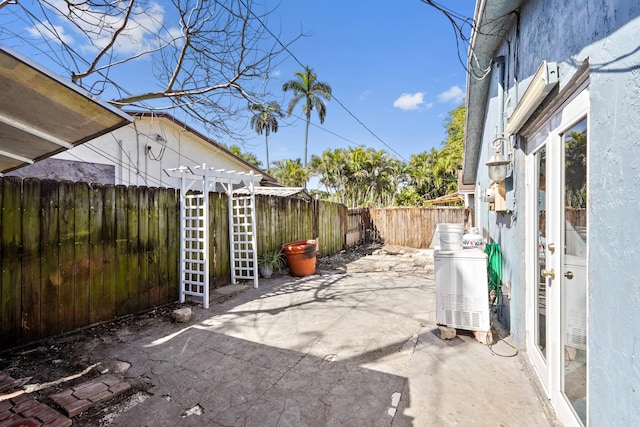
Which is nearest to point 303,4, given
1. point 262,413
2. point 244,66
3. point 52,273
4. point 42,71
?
point 244,66

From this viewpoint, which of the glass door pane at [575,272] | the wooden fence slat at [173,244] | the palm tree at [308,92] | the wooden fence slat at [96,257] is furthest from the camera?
the palm tree at [308,92]

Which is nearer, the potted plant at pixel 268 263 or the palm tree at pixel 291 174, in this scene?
the potted plant at pixel 268 263

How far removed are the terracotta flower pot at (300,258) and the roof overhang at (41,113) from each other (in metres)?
4.31

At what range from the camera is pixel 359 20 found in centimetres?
561

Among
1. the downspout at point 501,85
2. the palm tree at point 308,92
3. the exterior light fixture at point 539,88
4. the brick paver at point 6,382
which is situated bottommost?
the brick paver at point 6,382

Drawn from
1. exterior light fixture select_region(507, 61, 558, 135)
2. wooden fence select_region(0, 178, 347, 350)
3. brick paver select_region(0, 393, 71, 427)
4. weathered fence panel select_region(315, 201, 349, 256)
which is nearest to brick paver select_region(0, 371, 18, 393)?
brick paver select_region(0, 393, 71, 427)

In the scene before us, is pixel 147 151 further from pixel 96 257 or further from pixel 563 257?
pixel 563 257

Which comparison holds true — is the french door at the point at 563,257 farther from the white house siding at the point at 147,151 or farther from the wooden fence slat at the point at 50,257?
the white house siding at the point at 147,151

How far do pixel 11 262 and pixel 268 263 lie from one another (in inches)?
158

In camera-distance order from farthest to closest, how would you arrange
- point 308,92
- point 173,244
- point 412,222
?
point 308,92
point 412,222
point 173,244

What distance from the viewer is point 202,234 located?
497 cm

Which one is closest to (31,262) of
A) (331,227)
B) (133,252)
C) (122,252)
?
(122,252)

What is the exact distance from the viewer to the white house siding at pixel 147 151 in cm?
679

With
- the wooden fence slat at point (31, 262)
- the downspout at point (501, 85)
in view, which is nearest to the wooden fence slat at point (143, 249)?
the wooden fence slat at point (31, 262)
